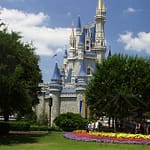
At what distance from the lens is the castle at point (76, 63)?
9425 cm

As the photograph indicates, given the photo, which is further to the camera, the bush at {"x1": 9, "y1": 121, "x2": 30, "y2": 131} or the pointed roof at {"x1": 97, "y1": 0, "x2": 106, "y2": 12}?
the pointed roof at {"x1": 97, "y1": 0, "x2": 106, "y2": 12}

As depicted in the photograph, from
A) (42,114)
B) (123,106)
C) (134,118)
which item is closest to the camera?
(123,106)

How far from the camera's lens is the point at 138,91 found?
4497 centimetres

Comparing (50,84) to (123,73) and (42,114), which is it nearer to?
(42,114)

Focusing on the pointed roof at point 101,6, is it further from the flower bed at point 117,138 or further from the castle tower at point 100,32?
the flower bed at point 117,138

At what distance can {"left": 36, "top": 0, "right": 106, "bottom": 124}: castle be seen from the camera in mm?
94250

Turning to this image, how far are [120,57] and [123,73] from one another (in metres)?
2.07

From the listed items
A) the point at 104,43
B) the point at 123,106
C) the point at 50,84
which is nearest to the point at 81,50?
the point at 104,43

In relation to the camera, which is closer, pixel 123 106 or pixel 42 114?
pixel 123 106

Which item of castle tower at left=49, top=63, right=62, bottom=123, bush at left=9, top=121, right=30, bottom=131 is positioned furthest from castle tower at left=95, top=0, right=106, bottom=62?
bush at left=9, top=121, right=30, bottom=131

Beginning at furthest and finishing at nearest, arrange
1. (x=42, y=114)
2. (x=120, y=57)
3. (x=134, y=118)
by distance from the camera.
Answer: (x=42, y=114)
(x=120, y=57)
(x=134, y=118)

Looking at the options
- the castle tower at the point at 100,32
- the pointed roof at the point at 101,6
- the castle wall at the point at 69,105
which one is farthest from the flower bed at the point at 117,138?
the pointed roof at the point at 101,6

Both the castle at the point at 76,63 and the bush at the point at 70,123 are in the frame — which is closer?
the bush at the point at 70,123

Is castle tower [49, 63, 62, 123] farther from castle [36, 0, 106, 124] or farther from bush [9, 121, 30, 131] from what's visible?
bush [9, 121, 30, 131]
